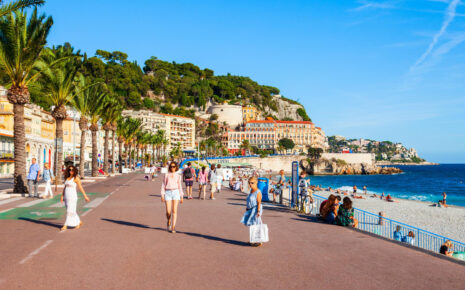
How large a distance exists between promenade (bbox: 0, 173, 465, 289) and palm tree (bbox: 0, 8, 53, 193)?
29.9 feet

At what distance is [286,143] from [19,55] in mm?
156677

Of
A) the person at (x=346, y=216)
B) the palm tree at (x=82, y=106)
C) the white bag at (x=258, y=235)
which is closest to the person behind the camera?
the white bag at (x=258, y=235)

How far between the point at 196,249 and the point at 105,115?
37.4 metres

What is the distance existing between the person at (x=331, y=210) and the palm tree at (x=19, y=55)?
14.5 meters

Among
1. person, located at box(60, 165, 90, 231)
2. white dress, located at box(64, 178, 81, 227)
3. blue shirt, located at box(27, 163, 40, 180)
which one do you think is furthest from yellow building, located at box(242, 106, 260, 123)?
white dress, located at box(64, 178, 81, 227)

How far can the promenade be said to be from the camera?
5.71 m

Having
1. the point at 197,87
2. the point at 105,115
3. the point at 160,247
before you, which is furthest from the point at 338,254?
the point at 197,87

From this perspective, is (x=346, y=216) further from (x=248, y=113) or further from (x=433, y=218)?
(x=248, y=113)

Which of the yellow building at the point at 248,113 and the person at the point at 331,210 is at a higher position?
the yellow building at the point at 248,113

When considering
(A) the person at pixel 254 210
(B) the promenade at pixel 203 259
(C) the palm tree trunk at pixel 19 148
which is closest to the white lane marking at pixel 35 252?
(B) the promenade at pixel 203 259

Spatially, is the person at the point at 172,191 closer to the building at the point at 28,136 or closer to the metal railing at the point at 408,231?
the metal railing at the point at 408,231

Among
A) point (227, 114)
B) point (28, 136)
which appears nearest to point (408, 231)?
point (28, 136)

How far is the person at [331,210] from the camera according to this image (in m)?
12.3

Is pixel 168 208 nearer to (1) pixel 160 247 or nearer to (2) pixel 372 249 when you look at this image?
(1) pixel 160 247
